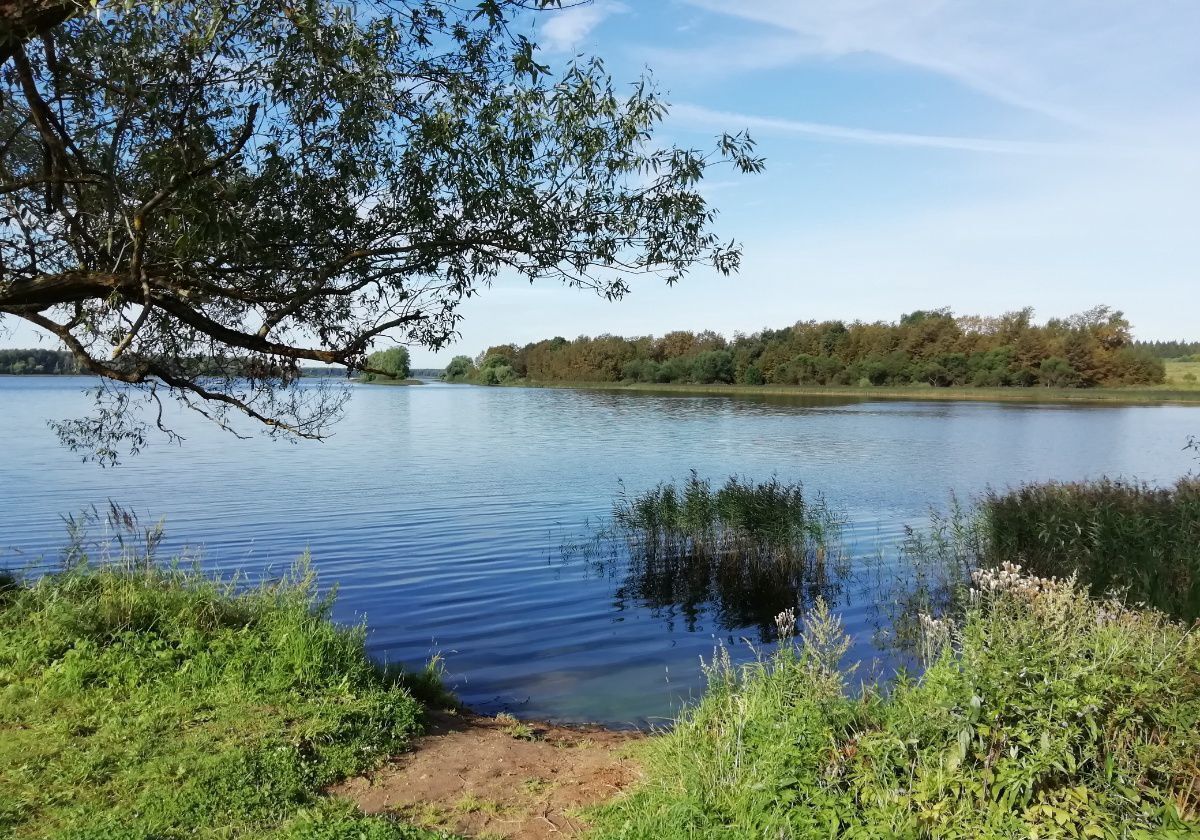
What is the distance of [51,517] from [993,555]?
19.4 metres

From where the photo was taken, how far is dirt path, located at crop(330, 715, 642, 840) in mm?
4988

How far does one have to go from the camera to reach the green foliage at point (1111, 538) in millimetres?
11078

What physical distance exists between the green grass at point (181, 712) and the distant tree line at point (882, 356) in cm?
7152

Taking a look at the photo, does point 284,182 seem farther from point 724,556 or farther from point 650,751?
point 724,556

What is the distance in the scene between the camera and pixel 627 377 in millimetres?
117062

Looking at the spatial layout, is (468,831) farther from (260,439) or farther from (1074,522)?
(260,439)

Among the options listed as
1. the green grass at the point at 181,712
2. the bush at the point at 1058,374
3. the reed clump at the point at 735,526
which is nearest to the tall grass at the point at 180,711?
the green grass at the point at 181,712

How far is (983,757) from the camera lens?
4359 mm

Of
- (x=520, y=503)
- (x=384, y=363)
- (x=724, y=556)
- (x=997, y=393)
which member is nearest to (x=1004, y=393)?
(x=997, y=393)

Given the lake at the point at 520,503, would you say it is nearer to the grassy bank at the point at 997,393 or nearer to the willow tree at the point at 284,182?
the willow tree at the point at 284,182

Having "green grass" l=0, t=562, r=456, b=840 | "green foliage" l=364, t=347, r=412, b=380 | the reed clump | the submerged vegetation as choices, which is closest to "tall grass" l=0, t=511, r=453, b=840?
"green grass" l=0, t=562, r=456, b=840

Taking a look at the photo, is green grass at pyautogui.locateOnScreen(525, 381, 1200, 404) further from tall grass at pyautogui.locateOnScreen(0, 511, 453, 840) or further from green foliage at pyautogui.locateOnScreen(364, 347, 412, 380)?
tall grass at pyautogui.locateOnScreen(0, 511, 453, 840)

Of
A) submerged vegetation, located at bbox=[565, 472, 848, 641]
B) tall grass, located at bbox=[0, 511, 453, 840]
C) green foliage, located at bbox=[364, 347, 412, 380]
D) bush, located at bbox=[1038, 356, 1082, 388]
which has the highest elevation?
bush, located at bbox=[1038, 356, 1082, 388]

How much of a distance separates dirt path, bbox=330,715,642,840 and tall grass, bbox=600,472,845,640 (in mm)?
6327
